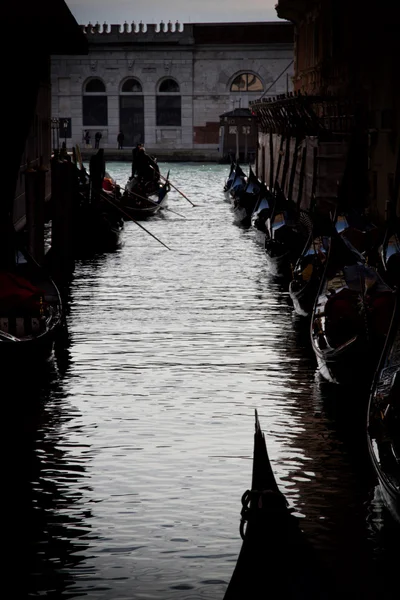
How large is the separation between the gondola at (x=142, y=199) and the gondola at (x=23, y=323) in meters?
12.2

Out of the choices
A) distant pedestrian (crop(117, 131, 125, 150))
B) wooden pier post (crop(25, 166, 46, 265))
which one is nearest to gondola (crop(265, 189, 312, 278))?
wooden pier post (crop(25, 166, 46, 265))

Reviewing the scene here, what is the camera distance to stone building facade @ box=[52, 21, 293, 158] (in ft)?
150

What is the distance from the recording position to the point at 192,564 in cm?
523

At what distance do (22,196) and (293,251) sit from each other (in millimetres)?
4501

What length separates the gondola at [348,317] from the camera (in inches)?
315

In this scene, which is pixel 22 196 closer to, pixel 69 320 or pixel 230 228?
pixel 230 228

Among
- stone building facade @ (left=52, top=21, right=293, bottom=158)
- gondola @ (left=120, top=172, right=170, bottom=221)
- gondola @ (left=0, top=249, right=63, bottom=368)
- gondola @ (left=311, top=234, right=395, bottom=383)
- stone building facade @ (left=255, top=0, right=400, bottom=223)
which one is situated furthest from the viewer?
stone building facade @ (left=52, top=21, right=293, bottom=158)

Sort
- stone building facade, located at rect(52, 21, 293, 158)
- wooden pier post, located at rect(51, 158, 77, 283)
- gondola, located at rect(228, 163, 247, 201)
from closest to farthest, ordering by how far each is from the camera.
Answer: wooden pier post, located at rect(51, 158, 77, 283)
gondola, located at rect(228, 163, 247, 201)
stone building facade, located at rect(52, 21, 293, 158)

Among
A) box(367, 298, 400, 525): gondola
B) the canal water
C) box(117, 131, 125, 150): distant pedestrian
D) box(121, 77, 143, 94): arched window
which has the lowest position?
the canal water

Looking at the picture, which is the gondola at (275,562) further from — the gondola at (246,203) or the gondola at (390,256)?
the gondola at (246,203)

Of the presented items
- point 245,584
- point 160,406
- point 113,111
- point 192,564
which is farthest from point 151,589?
point 113,111

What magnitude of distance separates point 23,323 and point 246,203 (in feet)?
44.0

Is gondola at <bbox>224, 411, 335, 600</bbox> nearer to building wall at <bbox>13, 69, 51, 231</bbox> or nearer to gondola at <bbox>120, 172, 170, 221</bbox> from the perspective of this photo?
building wall at <bbox>13, 69, 51, 231</bbox>

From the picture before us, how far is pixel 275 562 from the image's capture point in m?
3.53
